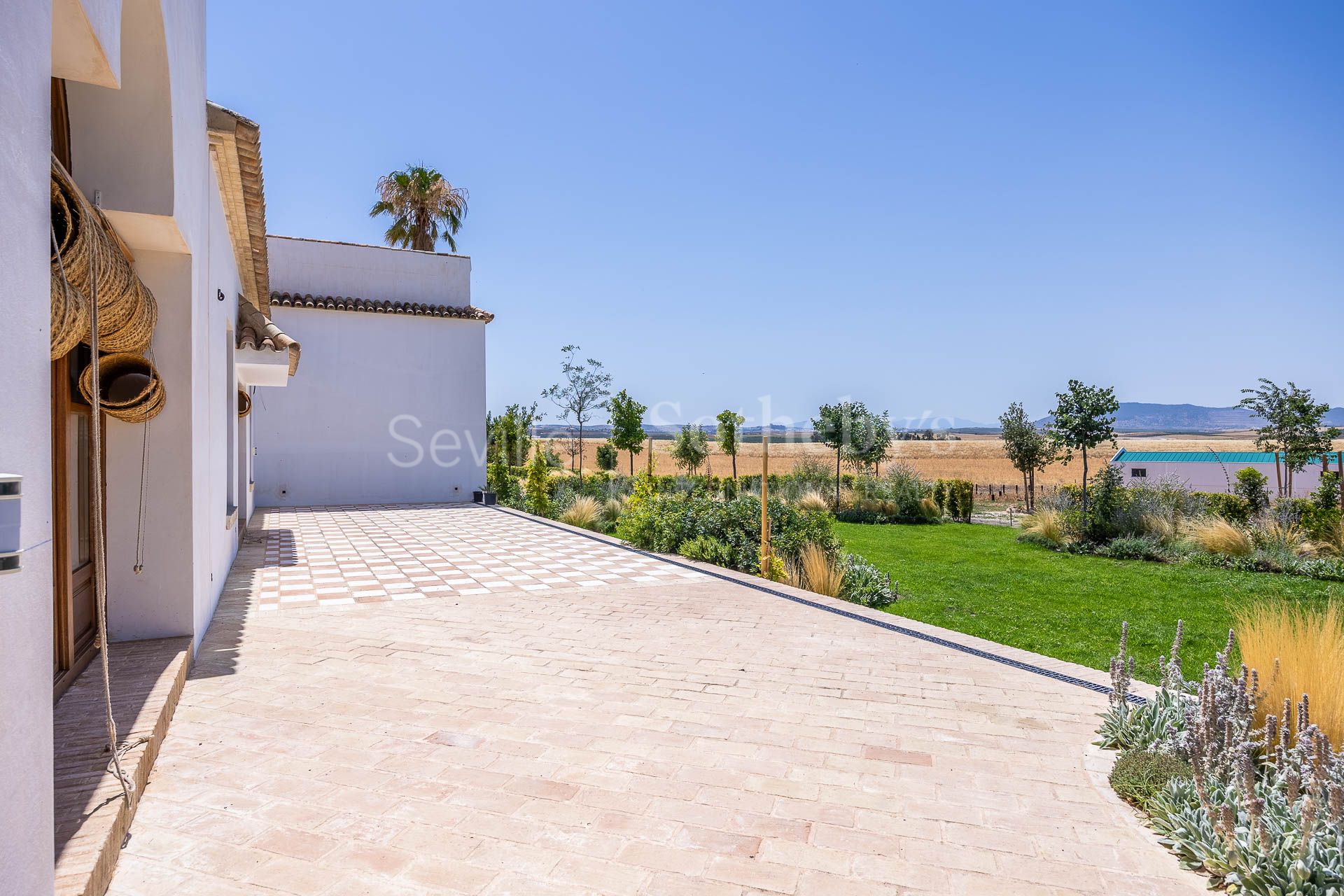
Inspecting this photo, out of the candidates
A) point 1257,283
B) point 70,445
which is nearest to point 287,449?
point 70,445

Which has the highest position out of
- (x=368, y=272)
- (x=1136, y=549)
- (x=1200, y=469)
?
(x=368, y=272)

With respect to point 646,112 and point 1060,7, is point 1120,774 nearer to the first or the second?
point 1060,7

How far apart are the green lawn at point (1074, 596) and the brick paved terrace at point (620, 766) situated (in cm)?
219

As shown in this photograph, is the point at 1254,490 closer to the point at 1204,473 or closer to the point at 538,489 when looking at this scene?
the point at 1204,473

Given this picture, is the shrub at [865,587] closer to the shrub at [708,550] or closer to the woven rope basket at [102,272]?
the shrub at [708,550]

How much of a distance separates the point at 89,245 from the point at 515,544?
8890mm

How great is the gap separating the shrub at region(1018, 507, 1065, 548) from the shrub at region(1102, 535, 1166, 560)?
1.17 metres

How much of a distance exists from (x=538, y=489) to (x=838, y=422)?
1213 centimetres

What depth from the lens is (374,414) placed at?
17281 millimetres

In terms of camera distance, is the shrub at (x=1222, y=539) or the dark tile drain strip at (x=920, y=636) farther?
the shrub at (x=1222, y=539)

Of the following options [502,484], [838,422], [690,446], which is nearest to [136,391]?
[502,484]

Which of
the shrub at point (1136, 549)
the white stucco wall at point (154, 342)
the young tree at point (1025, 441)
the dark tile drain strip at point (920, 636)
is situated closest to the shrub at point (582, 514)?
the dark tile drain strip at point (920, 636)

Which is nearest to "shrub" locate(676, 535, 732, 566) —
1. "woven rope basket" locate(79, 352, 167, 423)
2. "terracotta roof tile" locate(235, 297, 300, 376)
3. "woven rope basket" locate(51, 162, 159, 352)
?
"terracotta roof tile" locate(235, 297, 300, 376)

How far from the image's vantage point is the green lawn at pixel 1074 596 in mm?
7047
